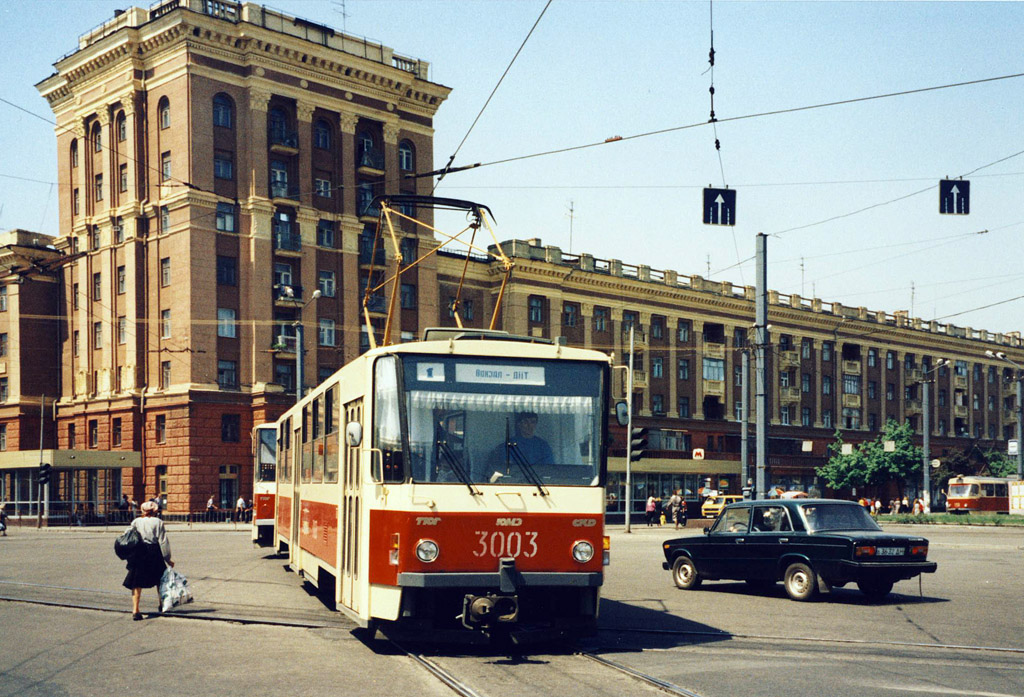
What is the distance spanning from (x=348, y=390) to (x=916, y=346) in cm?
8522

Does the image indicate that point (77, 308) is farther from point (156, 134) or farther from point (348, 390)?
point (348, 390)

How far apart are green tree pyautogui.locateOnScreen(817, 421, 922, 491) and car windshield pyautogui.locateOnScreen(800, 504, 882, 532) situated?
186 feet

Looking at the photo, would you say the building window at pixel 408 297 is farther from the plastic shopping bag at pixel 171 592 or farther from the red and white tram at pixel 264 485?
the plastic shopping bag at pixel 171 592

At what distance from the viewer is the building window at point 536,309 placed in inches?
2682

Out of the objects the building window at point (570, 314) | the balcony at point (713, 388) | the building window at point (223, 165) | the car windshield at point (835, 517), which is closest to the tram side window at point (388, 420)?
the car windshield at point (835, 517)

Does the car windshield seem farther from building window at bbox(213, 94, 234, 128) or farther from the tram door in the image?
building window at bbox(213, 94, 234, 128)

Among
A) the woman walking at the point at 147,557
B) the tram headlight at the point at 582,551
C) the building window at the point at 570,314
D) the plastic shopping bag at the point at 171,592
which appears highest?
the building window at the point at 570,314

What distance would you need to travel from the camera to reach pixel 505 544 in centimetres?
1101

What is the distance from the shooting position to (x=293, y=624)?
13422 millimetres

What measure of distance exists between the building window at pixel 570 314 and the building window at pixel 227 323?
21.7 meters

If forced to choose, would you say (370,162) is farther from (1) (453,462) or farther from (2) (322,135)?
(1) (453,462)

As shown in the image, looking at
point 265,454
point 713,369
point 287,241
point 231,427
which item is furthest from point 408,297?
point 265,454

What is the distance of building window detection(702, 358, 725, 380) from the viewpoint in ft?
253

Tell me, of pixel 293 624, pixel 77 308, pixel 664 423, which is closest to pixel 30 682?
pixel 293 624
